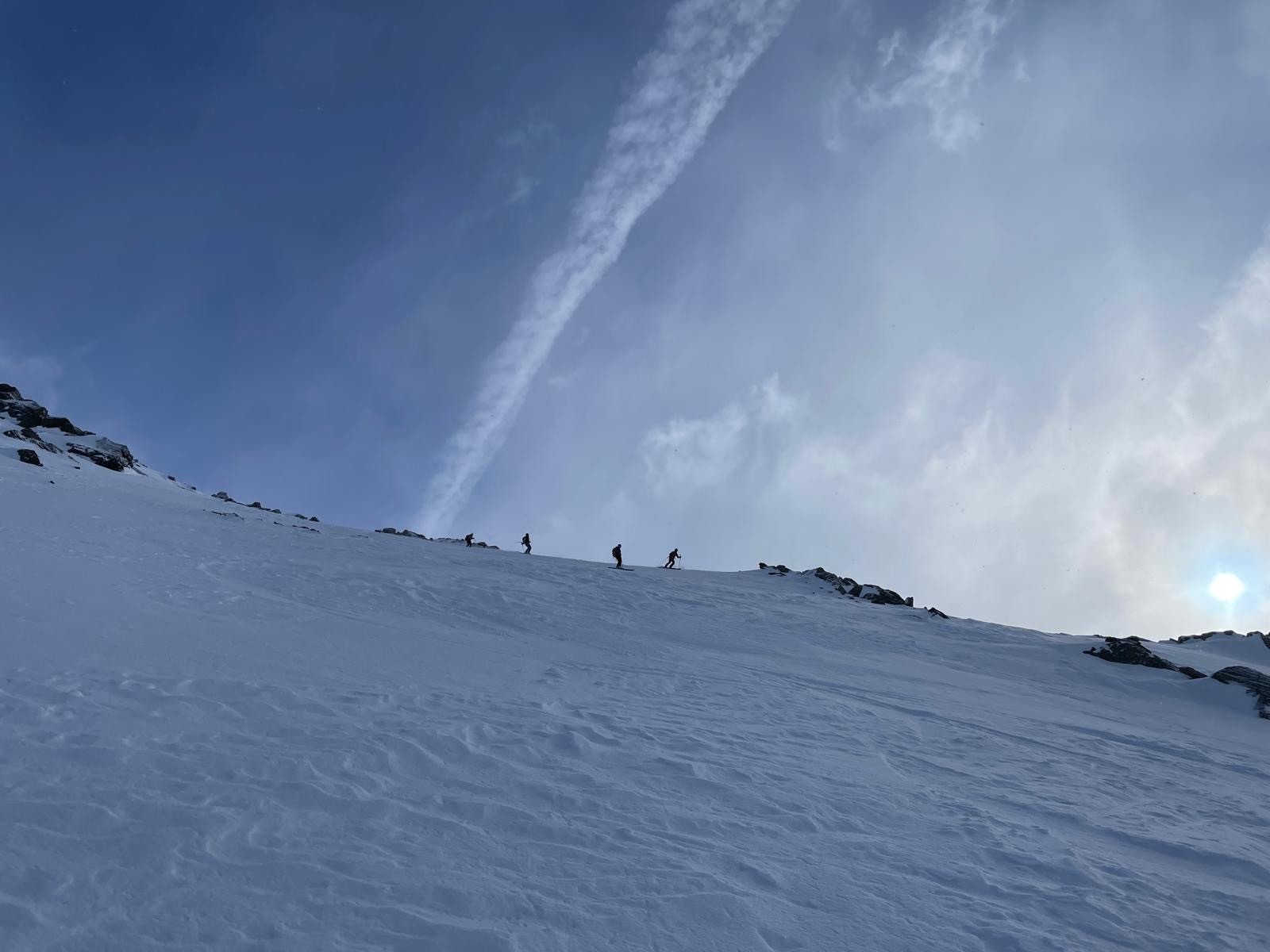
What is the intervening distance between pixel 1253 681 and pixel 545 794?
1941 cm

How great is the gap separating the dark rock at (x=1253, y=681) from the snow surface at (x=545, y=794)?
1575mm

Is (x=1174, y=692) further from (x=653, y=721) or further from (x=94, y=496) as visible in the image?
(x=94, y=496)

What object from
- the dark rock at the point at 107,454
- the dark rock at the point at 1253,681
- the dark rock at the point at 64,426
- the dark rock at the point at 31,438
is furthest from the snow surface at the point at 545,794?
the dark rock at the point at 64,426

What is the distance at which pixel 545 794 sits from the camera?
617 centimetres

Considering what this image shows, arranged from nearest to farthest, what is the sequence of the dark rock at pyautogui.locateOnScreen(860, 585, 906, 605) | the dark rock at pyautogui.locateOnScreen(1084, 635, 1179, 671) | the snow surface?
1. the snow surface
2. the dark rock at pyautogui.locateOnScreen(1084, 635, 1179, 671)
3. the dark rock at pyautogui.locateOnScreen(860, 585, 906, 605)

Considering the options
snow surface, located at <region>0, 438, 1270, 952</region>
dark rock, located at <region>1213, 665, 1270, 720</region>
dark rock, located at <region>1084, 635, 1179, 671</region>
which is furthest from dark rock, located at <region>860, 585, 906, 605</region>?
snow surface, located at <region>0, 438, 1270, 952</region>

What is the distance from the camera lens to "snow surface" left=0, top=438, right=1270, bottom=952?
4.37 metres

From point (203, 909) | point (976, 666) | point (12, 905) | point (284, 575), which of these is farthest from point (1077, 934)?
point (284, 575)

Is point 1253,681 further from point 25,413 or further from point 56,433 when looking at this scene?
point 25,413

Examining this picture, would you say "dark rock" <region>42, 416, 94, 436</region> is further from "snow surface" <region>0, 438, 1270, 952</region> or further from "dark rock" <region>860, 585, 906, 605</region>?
"dark rock" <region>860, 585, 906, 605</region>

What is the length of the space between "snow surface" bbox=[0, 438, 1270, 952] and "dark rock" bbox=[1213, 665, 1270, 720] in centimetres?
158

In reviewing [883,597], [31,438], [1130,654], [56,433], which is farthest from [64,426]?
[1130,654]

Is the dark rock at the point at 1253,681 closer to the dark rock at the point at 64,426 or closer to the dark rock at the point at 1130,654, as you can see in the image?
the dark rock at the point at 1130,654

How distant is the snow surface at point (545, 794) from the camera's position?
14.3 feet
